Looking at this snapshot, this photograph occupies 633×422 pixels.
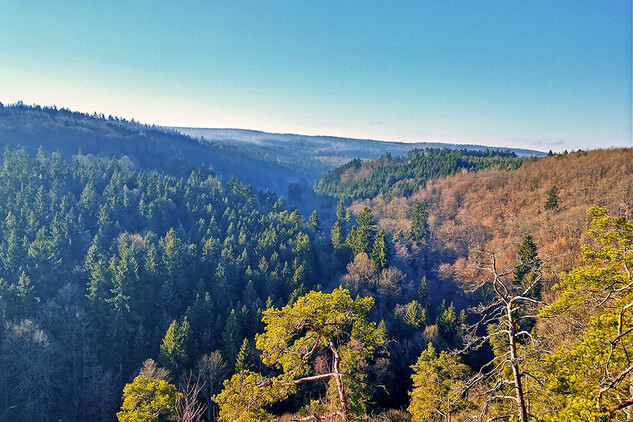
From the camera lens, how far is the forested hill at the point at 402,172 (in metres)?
125

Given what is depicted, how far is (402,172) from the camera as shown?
14812cm

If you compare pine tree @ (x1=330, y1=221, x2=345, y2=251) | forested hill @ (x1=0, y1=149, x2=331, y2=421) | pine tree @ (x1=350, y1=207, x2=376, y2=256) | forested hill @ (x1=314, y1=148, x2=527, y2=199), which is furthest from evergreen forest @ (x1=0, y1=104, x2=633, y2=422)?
forested hill @ (x1=314, y1=148, x2=527, y2=199)

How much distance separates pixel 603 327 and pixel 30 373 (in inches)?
1979

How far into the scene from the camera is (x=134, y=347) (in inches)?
1743

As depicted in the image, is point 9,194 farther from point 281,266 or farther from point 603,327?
point 603,327

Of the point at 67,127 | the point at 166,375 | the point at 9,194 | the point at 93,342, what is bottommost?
the point at 93,342

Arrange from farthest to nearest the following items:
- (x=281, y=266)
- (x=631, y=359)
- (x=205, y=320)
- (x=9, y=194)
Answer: (x=9, y=194), (x=281, y=266), (x=205, y=320), (x=631, y=359)

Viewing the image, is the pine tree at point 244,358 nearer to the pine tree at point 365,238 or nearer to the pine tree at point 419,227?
the pine tree at point 365,238

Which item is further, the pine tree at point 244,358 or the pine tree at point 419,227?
the pine tree at point 419,227

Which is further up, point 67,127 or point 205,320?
point 67,127

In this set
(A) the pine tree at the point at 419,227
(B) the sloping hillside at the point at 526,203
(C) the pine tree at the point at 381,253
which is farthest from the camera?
(A) the pine tree at the point at 419,227

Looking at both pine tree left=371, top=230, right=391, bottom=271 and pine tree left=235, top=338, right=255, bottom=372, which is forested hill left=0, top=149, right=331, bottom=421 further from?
pine tree left=371, top=230, right=391, bottom=271

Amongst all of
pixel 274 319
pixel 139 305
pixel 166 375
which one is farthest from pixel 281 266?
pixel 274 319

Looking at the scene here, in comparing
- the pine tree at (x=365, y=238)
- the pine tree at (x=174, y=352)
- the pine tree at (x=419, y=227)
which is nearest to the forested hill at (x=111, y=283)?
the pine tree at (x=174, y=352)
